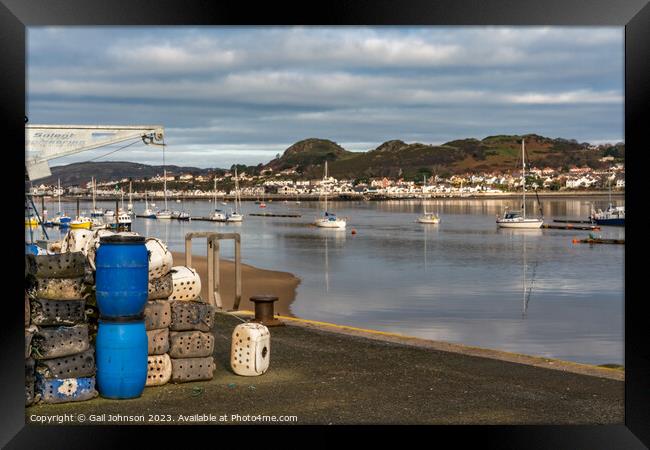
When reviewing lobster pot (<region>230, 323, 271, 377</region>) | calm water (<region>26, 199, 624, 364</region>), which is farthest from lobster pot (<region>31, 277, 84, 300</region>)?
calm water (<region>26, 199, 624, 364</region>)

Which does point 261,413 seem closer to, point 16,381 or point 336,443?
point 336,443

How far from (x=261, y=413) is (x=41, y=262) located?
9.94 ft

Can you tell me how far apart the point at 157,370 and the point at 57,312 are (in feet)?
4.94

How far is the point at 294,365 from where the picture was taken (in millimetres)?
12031

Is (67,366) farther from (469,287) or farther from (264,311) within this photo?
(469,287)

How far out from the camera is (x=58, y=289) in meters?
9.45

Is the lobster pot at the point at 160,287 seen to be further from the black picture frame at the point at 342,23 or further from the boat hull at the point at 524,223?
the boat hull at the point at 524,223

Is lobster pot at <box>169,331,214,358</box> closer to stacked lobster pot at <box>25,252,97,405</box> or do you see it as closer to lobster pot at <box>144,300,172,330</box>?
lobster pot at <box>144,300,172,330</box>

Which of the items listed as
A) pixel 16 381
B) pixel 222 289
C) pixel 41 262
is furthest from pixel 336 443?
pixel 222 289

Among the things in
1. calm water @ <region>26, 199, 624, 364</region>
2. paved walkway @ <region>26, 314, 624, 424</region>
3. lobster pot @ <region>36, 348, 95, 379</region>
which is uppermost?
lobster pot @ <region>36, 348, 95, 379</region>

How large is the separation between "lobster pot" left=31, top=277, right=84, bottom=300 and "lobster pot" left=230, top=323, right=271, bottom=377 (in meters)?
2.40

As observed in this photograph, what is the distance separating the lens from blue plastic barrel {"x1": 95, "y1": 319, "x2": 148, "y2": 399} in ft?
30.6

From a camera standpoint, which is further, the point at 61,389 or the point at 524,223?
the point at 524,223

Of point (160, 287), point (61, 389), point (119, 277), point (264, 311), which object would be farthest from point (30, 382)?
point (264, 311)
